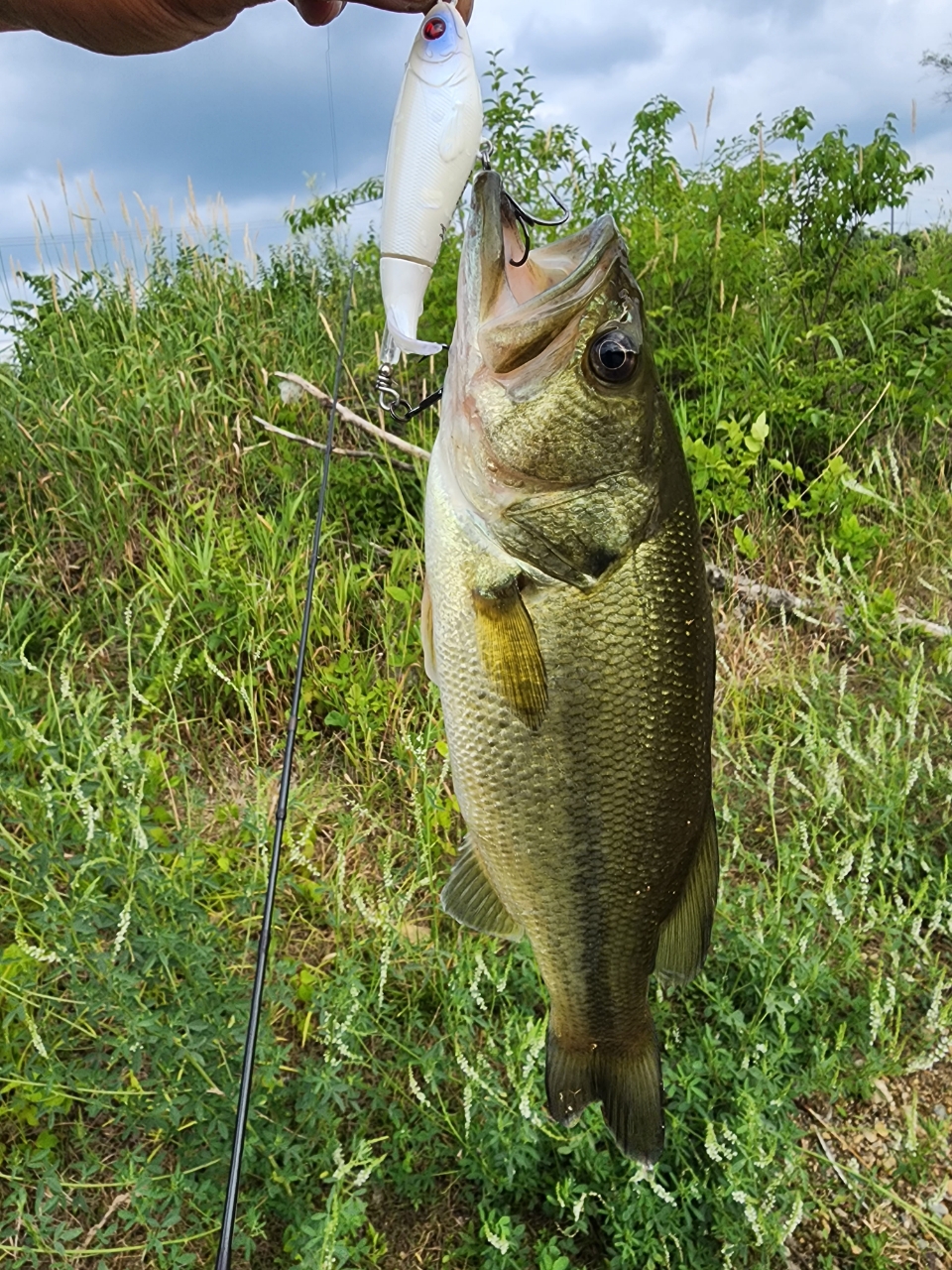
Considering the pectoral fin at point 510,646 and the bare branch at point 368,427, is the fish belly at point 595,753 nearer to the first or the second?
the pectoral fin at point 510,646

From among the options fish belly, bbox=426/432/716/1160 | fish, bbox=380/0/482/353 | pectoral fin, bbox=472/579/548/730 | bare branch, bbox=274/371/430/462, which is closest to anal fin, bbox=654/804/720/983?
fish belly, bbox=426/432/716/1160

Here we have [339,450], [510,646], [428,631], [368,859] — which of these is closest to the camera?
[510,646]

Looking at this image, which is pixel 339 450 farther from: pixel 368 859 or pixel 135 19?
pixel 135 19

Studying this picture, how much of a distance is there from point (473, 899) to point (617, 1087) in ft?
1.24

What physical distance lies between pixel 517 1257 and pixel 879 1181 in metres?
0.99

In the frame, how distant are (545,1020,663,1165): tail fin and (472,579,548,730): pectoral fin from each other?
1.98 ft

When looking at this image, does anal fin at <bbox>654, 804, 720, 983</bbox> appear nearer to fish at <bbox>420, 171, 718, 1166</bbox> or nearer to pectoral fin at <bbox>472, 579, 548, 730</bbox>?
fish at <bbox>420, 171, 718, 1166</bbox>

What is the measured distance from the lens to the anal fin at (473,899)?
1427 mm

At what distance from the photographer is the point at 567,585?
1.28 metres

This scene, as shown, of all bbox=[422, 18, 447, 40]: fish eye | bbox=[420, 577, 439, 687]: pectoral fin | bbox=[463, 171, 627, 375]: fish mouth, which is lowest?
bbox=[420, 577, 439, 687]: pectoral fin

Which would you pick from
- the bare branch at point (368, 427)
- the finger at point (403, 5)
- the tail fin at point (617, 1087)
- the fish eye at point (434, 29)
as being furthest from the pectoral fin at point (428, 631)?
the bare branch at point (368, 427)

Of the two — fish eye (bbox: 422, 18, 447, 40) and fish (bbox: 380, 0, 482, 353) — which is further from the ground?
fish eye (bbox: 422, 18, 447, 40)

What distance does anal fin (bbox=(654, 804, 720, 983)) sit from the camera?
140cm

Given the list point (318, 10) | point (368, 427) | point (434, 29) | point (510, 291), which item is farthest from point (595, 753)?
point (368, 427)
